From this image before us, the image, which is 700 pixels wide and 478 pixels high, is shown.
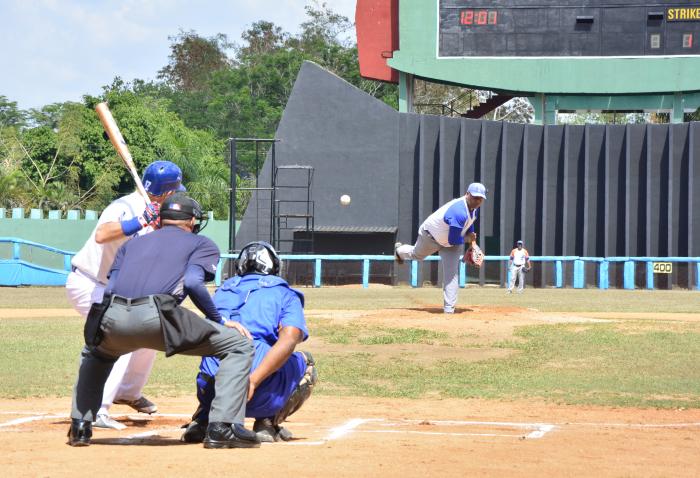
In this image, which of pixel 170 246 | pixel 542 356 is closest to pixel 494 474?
pixel 170 246

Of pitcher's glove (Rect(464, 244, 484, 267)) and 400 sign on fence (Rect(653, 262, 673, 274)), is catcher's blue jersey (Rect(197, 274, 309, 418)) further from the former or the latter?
400 sign on fence (Rect(653, 262, 673, 274))

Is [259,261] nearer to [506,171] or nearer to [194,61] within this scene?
[506,171]

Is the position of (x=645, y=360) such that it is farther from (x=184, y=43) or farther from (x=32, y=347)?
(x=184, y=43)

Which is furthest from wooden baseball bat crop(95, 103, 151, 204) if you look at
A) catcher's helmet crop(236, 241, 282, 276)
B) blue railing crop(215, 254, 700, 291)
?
blue railing crop(215, 254, 700, 291)

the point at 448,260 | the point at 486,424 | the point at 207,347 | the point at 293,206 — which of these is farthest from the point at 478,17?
the point at 207,347

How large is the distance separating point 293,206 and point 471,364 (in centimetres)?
2828

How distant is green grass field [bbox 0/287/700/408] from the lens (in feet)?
37.8

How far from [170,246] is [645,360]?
8816 millimetres

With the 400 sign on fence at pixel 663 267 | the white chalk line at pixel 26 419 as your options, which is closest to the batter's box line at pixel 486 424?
the white chalk line at pixel 26 419

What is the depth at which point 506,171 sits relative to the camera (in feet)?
138

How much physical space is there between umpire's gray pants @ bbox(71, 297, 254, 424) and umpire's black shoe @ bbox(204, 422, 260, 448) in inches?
1.6

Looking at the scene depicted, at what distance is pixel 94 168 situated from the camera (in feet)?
186

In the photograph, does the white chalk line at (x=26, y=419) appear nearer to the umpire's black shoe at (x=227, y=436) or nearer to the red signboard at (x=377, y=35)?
the umpire's black shoe at (x=227, y=436)

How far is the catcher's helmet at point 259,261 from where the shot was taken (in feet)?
24.0
